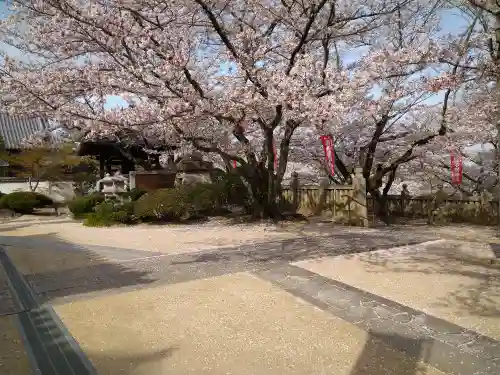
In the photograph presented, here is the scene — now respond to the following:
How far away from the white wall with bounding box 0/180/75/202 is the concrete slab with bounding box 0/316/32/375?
1776 centimetres

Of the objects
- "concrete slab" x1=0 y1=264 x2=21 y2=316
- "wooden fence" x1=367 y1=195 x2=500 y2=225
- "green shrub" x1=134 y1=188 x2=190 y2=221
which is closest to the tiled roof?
"green shrub" x1=134 y1=188 x2=190 y2=221

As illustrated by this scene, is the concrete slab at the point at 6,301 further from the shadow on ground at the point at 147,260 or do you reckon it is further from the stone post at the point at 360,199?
the stone post at the point at 360,199

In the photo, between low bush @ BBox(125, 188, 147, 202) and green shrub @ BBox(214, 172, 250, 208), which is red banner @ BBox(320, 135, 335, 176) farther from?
low bush @ BBox(125, 188, 147, 202)

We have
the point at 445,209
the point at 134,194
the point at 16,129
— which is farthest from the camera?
the point at 16,129

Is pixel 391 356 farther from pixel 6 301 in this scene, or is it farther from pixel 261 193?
pixel 261 193

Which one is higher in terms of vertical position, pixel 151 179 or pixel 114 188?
pixel 151 179

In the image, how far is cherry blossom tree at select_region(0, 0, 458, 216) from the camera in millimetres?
8633

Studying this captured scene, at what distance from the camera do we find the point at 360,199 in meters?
11.0

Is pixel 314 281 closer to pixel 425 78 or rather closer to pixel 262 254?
pixel 262 254

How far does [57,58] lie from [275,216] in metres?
7.78

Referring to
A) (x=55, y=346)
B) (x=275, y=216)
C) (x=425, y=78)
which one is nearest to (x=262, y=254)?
(x=55, y=346)

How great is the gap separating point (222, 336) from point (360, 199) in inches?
330

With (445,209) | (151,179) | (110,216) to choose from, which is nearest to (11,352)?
(110,216)

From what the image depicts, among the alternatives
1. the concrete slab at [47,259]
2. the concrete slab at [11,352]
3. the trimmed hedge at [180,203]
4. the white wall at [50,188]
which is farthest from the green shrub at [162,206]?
the white wall at [50,188]
